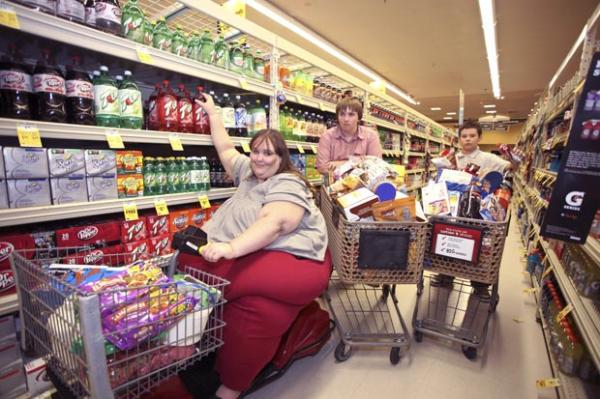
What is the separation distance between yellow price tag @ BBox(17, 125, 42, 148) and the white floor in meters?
1.63

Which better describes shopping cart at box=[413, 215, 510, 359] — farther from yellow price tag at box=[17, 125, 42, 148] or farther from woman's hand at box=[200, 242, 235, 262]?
yellow price tag at box=[17, 125, 42, 148]

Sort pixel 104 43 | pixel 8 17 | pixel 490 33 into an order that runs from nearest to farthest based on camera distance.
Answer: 1. pixel 8 17
2. pixel 104 43
3. pixel 490 33

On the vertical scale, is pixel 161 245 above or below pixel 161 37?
below

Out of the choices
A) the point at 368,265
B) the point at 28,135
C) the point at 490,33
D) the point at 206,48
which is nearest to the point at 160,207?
the point at 28,135

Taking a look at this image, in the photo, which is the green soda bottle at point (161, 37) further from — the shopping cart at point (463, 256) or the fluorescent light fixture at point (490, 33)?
the fluorescent light fixture at point (490, 33)

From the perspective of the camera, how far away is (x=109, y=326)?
3.22 ft

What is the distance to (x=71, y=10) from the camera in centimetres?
146

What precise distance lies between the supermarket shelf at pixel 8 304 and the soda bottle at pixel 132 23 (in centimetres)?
142

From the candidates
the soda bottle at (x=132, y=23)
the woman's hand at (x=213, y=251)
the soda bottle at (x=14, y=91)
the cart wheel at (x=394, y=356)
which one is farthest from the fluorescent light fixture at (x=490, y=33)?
the soda bottle at (x=14, y=91)

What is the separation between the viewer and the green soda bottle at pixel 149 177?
1.96 meters

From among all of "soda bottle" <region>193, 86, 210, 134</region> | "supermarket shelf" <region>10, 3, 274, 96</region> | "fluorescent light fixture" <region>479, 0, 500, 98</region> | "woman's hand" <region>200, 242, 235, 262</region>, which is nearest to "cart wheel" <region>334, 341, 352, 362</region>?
"woman's hand" <region>200, 242, 235, 262</region>

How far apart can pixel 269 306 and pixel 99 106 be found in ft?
4.56

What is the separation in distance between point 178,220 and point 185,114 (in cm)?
72

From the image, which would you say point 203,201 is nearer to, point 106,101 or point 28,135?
point 106,101
